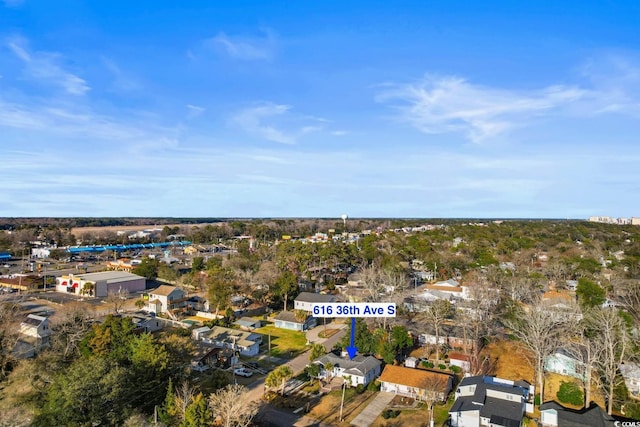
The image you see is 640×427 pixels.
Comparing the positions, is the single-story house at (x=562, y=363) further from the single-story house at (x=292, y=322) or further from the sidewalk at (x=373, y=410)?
the single-story house at (x=292, y=322)

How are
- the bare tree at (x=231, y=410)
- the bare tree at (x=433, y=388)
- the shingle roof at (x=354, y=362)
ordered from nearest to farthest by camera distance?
the bare tree at (x=231, y=410)
the bare tree at (x=433, y=388)
the shingle roof at (x=354, y=362)

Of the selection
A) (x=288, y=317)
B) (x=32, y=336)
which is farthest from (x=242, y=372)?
(x=32, y=336)

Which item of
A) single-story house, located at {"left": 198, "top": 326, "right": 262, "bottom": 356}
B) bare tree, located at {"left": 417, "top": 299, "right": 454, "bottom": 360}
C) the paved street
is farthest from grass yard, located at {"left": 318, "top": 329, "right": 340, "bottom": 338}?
bare tree, located at {"left": 417, "top": 299, "right": 454, "bottom": 360}

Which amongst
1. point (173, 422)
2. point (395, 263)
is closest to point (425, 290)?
point (395, 263)

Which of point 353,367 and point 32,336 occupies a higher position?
point 32,336

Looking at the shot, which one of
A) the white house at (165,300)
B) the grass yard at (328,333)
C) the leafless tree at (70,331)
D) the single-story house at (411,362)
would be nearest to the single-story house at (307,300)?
the grass yard at (328,333)

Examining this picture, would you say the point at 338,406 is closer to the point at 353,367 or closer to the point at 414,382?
the point at 353,367

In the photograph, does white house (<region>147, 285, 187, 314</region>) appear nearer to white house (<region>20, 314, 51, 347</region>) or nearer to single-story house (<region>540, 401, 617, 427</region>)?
white house (<region>20, 314, 51, 347</region>)

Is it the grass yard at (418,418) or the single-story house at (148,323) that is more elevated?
the single-story house at (148,323)
